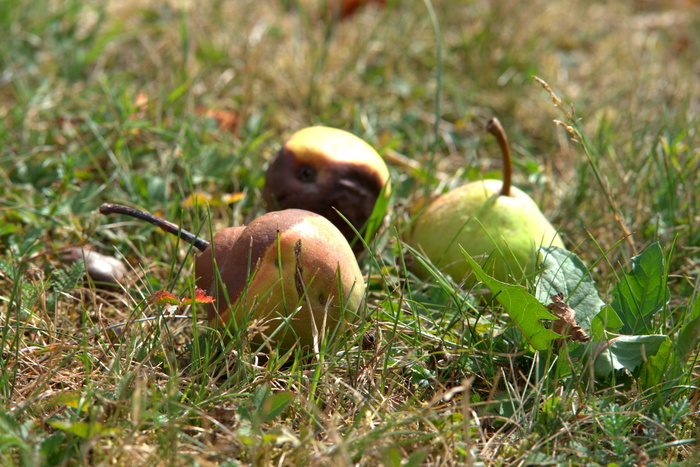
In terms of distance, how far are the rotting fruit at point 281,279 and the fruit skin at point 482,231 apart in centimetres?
48

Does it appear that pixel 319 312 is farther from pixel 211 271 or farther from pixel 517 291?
pixel 517 291

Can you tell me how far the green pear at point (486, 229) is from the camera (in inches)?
83.4

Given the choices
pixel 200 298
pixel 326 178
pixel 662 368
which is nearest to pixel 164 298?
pixel 200 298

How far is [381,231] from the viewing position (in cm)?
222

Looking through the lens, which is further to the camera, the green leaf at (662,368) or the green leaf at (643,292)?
the green leaf at (643,292)

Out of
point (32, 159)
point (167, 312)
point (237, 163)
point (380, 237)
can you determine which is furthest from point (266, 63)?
point (167, 312)

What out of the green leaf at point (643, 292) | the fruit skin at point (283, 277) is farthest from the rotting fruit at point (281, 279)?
the green leaf at point (643, 292)

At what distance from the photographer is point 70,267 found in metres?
2.07

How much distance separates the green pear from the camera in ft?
6.95

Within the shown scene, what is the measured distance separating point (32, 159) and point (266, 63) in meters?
1.41

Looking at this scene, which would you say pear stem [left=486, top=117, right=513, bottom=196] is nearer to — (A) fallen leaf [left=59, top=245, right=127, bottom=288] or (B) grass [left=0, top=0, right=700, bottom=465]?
(B) grass [left=0, top=0, right=700, bottom=465]

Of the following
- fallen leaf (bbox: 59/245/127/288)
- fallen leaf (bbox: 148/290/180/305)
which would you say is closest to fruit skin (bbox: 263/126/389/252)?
fallen leaf (bbox: 59/245/127/288)

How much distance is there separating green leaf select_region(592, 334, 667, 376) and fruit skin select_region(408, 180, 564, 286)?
0.44 m

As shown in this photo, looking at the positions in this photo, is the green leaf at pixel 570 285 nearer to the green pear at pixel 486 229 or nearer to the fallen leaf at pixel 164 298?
the green pear at pixel 486 229
